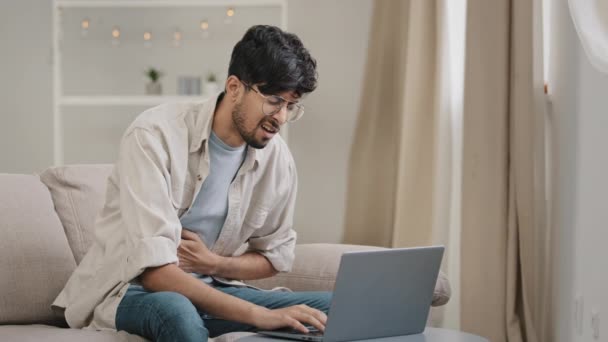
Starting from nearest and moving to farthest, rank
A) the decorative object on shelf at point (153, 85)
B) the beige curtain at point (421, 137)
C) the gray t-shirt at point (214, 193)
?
the gray t-shirt at point (214, 193)
the beige curtain at point (421, 137)
the decorative object on shelf at point (153, 85)

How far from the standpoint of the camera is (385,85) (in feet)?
13.1

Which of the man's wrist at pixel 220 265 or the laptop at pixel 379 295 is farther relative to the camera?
the man's wrist at pixel 220 265

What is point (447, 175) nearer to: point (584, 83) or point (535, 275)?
point (535, 275)

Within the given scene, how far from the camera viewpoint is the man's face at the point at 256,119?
2.08 meters

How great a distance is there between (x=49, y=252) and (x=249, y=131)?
0.63m

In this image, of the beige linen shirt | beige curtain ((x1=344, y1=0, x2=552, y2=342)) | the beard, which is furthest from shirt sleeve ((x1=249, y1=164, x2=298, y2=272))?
beige curtain ((x1=344, y1=0, x2=552, y2=342))

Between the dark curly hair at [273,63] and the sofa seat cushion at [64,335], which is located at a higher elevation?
the dark curly hair at [273,63]

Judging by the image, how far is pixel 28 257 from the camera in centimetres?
225

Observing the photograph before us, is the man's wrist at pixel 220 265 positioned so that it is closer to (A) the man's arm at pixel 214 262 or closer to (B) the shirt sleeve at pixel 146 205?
(A) the man's arm at pixel 214 262

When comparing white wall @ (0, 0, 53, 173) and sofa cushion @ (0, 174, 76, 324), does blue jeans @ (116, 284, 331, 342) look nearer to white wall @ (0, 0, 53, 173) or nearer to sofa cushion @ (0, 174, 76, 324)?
sofa cushion @ (0, 174, 76, 324)

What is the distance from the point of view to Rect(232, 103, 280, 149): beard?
2086 mm

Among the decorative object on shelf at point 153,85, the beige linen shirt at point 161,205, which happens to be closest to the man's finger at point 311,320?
the beige linen shirt at point 161,205

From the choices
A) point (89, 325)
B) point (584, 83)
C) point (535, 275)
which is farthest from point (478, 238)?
point (89, 325)

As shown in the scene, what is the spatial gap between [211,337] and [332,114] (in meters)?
2.31
